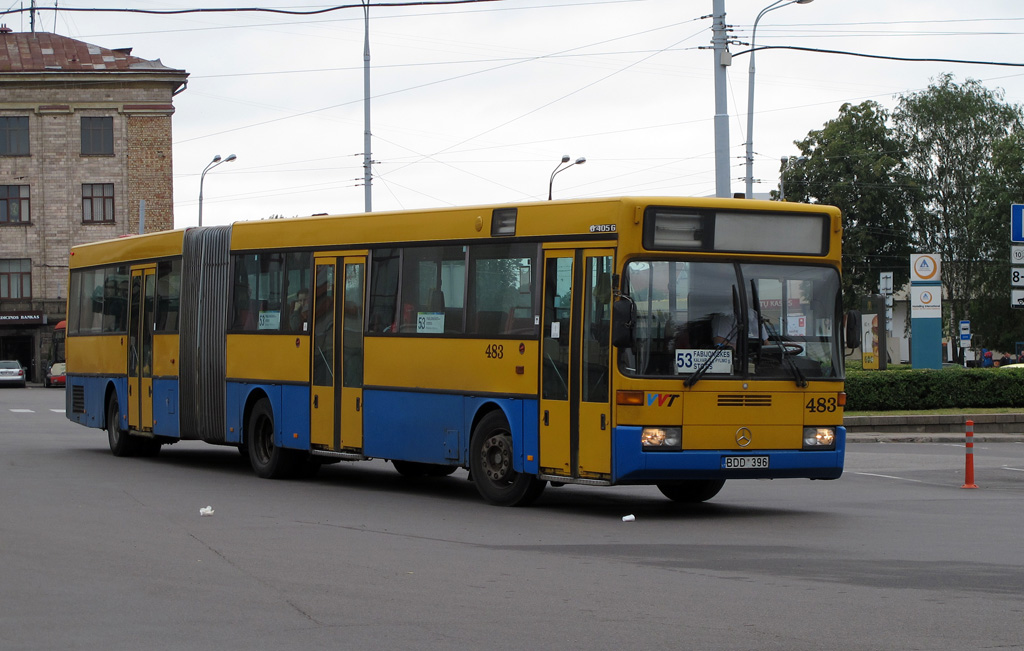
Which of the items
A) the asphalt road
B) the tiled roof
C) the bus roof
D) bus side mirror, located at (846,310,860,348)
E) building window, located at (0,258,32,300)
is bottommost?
the asphalt road

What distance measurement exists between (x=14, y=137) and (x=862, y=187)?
1713 inches

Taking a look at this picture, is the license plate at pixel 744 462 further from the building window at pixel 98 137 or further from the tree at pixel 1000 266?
the building window at pixel 98 137

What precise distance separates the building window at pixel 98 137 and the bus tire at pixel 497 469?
6285cm

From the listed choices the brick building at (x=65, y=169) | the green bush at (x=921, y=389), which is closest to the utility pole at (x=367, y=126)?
the green bush at (x=921, y=389)

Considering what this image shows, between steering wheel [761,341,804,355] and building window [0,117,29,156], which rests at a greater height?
building window [0,117,29,156]

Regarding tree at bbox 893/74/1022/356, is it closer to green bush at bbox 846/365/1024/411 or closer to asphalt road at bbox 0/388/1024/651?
green bush at bbox 846/365/1024/411

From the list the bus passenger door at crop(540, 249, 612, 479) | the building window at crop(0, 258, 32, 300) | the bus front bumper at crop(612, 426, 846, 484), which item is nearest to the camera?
the bus front bumper at crop(612, 426, 846, 484)

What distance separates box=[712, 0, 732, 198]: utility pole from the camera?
23.8 metres

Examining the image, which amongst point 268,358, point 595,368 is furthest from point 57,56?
point 595,368

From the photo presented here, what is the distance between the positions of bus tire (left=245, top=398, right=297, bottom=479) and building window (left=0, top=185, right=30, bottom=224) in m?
59.4

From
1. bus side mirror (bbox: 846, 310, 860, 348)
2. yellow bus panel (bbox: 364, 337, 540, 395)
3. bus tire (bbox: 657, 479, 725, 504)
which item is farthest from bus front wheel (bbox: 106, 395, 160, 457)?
bus side mirror (bbox: 846, 310, 860, 348)

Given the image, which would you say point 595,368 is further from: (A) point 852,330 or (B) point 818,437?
(A) point 852,330

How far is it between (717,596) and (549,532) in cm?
350

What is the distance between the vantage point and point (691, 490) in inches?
587
